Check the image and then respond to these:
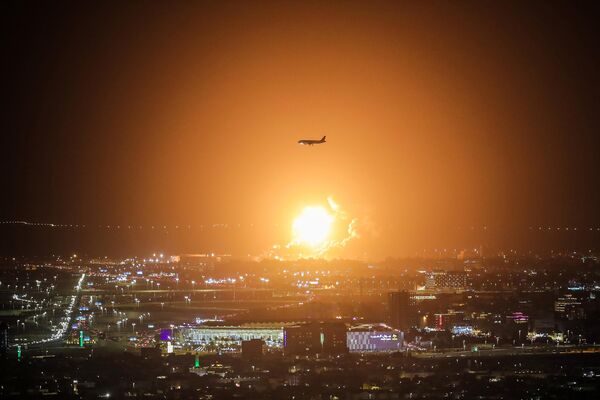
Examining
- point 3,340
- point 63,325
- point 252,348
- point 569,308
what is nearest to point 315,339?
point 252,348

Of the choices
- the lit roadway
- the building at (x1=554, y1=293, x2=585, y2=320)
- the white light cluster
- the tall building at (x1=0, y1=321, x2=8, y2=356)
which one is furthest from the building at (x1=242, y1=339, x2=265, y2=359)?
the building at (x1=554, y1=293, x2=585, y2=320)

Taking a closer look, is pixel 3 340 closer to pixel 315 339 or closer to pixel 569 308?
pixel 315 339

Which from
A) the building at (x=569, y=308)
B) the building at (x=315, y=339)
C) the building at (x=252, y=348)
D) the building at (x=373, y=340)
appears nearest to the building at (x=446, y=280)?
the building at (x=569, y=308)

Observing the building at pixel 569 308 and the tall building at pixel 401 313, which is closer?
the tall building at pixel 401 313

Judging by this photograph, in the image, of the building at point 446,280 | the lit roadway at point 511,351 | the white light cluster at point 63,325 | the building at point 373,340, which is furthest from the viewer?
the building at point 446,280

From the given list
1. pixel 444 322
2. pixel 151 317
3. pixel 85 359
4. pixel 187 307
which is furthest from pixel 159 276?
pixel 85 359

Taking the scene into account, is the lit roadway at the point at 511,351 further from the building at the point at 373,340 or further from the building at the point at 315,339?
the building at the point at 315,339
